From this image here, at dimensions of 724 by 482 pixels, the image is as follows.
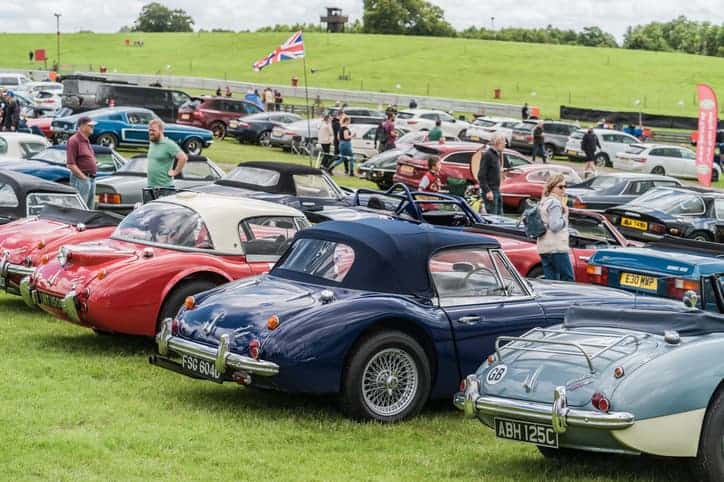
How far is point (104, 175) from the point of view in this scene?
2259cm

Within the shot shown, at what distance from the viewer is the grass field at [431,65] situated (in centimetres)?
9294

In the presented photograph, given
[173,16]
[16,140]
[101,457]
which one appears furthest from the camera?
[173,16]

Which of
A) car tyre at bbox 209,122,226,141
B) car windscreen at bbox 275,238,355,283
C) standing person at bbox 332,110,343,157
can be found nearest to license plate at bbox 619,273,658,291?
car windscreen at bbox 275,238,355,283

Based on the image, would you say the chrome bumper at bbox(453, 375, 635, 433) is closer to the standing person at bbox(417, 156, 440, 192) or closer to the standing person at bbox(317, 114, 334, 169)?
the standing person at bbox(417, 156, 440, 192)

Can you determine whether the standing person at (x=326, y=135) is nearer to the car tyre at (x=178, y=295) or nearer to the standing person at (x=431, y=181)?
the standing person at (x=431, y=181)

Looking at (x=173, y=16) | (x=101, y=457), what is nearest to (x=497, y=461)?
(x=101, y=457)

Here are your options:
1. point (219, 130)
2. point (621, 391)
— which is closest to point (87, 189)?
point (621, 391)

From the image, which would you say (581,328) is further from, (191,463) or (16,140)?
(16,140)

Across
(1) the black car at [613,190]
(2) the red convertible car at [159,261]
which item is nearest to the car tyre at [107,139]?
(1) the black car at [613,190]

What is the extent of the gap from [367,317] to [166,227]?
11.5ft

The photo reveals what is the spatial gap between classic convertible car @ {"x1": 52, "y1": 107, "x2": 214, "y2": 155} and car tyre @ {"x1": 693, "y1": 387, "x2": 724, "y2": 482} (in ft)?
96.6

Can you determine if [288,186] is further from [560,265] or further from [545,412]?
[545,412]

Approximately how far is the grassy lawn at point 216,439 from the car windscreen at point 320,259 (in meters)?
0.98

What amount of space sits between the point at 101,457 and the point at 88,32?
431 feet
